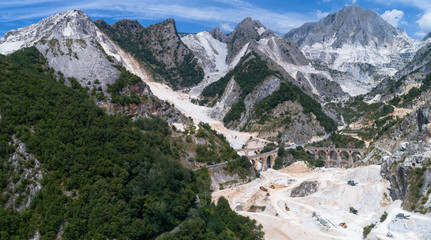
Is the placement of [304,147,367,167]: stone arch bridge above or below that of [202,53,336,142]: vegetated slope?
below

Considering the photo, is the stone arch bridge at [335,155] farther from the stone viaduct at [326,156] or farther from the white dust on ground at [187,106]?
the white dust on ground at [187,106]

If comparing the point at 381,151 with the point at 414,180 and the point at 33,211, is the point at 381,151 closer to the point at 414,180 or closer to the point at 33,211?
the point at 414,180

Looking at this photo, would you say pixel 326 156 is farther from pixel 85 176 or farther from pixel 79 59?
pixel 85 176

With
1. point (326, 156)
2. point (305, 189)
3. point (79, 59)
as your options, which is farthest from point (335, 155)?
point (79, 59)

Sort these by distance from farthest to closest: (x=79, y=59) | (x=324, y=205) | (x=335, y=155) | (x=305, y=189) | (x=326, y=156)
Answer: (x=335, y=155)
(x=326, y=156)
(x=79, y=59)
(x=305, y=189)
(x=324, y=205)

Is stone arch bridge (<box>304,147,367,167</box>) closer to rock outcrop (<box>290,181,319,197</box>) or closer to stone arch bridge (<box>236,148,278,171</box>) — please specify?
stone arch bridge (<box>236,148,278,171</box>)

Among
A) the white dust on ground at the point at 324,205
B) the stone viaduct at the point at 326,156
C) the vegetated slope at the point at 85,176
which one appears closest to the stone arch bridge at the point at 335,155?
the stone viaduct at the point at 326,156

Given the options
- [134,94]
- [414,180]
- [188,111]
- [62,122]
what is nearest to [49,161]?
[62,122]

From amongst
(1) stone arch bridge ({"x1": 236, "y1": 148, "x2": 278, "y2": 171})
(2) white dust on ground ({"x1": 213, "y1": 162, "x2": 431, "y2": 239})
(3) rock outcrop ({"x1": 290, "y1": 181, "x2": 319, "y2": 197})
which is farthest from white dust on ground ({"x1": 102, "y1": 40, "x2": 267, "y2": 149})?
(3) rock outcrop ({"x1": 290, "y1": 181, "x2": 319, "y2": 197})
